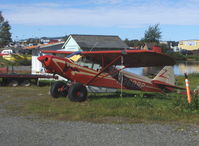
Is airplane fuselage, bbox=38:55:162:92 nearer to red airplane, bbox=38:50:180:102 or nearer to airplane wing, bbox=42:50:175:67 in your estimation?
red airplane, bbox=38:50:180:102

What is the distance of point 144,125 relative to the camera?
722 centimetres

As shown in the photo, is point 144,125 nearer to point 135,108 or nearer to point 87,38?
point 135,108

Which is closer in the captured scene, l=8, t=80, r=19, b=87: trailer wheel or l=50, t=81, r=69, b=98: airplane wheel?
l=50, t=81, r=69, b=98: airplane wheel

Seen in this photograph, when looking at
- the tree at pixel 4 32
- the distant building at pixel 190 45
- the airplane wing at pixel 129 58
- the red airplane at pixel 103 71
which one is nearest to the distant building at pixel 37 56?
the red airplane at pixel 103 71

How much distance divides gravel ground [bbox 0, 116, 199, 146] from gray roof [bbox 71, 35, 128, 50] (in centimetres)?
1930

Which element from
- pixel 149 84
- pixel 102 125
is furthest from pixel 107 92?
pixel 102 125

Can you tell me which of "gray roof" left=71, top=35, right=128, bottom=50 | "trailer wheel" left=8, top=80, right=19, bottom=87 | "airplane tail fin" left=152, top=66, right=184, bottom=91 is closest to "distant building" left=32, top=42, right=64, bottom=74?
"gray roof" left=71, top=35, right=128, bottom=50

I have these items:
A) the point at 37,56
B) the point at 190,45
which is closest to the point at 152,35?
the point at 190,45

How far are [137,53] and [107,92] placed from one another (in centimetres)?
277

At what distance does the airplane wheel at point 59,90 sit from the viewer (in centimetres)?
1262

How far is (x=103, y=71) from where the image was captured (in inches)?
513

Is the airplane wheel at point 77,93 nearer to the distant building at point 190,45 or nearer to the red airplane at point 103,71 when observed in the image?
the red airplane at point 103,71

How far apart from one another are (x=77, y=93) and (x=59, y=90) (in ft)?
4.30

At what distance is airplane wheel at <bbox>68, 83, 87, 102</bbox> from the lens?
1155 centimetres
